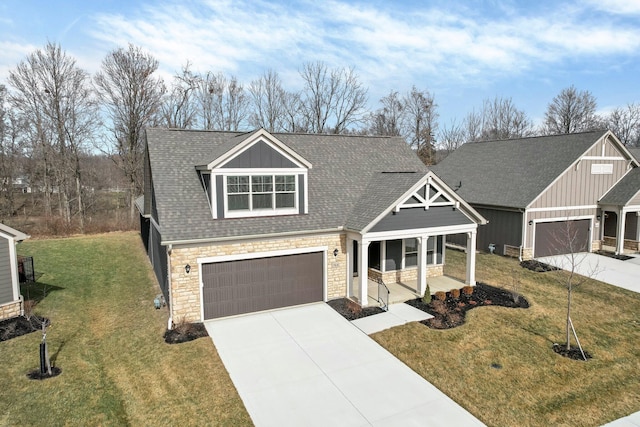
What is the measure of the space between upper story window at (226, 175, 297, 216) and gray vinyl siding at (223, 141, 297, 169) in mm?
383

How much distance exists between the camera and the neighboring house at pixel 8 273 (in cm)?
1212

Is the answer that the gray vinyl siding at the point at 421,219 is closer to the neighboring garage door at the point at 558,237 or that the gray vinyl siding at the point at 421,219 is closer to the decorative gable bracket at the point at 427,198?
the decorative gable bracket at the point at 427,198

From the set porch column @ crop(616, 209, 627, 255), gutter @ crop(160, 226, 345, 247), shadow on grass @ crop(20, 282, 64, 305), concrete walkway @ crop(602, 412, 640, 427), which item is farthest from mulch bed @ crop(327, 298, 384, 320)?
porch column @ crop(616, 209, 627, 255)

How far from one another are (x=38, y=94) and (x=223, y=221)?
92.2ft

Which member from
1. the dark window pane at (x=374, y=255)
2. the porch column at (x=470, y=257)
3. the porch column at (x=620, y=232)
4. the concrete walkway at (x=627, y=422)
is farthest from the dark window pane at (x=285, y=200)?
the porch column at (x=620, y=232)

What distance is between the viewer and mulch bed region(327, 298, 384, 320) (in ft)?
43.2

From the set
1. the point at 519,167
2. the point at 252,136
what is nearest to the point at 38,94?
the point at 252,136

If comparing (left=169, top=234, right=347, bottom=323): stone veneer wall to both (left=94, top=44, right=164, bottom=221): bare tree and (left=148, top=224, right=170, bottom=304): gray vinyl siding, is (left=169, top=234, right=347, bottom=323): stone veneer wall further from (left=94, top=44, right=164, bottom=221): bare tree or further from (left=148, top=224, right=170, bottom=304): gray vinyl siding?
(left=94, top=44, right=164, bottom=221): bare tree

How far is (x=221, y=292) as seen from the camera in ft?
42.4

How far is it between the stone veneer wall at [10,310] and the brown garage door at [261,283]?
6.03m

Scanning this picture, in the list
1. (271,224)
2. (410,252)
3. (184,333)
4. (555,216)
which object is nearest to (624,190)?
(555,216)

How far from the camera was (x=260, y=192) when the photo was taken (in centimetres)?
1391

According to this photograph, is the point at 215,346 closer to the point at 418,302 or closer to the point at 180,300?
the point at 180,300

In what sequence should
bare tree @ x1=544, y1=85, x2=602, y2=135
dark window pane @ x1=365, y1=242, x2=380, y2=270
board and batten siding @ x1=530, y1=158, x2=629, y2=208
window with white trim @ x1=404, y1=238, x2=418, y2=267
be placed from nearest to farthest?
window with white trim @ x1=404, y1=238, x2=418, y2=267
dark window pane @ x1=365, y1=242, x2=380, y2=270
board and batten siding @ x1=530, y1=158, x2=629, y2=208
bare tree @ x1=544, y1=85, x2=602, y2=135
